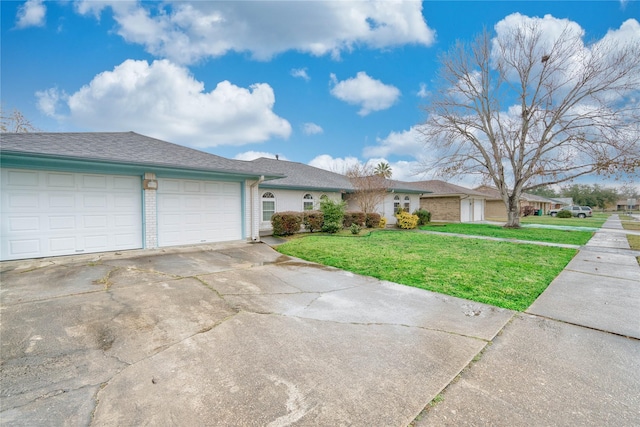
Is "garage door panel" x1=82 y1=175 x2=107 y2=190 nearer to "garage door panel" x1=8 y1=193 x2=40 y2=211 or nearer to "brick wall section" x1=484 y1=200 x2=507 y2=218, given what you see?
"garage door panel" x1=8 y1=193 x2=40 y2=211

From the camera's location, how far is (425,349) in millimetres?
3107

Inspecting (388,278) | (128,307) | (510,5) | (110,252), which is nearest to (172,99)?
(110,252)

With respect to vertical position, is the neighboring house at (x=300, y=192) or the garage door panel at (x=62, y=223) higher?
the neighboring house at (x=300, y=192)

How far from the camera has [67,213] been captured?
779cm

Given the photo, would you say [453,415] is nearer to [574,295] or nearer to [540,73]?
[574,295]

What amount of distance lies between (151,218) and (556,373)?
9828 mm

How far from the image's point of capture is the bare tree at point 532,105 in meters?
16.1

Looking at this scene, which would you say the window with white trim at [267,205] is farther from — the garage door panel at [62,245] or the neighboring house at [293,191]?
the garage door panel at [62,245]

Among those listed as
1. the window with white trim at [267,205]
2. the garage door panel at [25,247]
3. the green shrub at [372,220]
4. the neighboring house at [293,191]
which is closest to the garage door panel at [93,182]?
the garage door panel at [25,247]

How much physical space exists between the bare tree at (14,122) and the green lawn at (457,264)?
1896 centimetres

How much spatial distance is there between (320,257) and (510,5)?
15920mm

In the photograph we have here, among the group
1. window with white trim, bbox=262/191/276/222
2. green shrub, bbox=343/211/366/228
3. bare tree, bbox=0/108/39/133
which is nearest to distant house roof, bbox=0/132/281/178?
window with white trim, bbox=262/191/276/222

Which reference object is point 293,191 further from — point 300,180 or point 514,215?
point 514,215

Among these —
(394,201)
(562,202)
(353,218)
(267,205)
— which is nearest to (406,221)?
(353,218)
